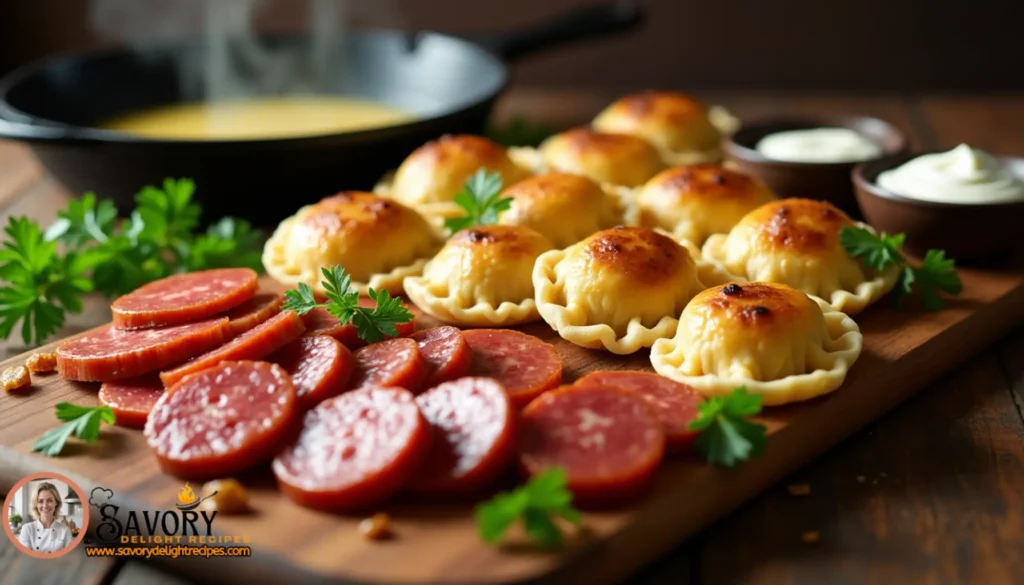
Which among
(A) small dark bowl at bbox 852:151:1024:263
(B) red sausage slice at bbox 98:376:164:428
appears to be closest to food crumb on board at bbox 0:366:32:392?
(B) red sausage slice at bbox 98:376:164:428

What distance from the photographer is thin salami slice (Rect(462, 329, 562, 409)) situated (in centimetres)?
298

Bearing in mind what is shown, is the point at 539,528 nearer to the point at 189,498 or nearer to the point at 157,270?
the point at 189,498

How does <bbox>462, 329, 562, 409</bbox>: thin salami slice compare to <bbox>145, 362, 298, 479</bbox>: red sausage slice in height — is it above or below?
below

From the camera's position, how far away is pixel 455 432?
2.66 meters

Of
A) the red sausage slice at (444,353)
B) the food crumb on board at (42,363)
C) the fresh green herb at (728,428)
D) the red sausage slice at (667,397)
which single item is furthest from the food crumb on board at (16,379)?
the fresh green herb at (728,428)

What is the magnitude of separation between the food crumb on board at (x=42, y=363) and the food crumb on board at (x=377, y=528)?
1.40m

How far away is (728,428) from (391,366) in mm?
926

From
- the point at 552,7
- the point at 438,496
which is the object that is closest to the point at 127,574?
the point at 438,496

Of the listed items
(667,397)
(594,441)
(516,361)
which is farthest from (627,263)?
(594,441)

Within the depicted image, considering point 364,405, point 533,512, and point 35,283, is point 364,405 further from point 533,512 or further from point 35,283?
point 35,283

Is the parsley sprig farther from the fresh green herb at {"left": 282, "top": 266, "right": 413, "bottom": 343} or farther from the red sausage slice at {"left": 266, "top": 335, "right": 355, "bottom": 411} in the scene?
the red sausage slice at {"left": 266, "top": 335, "right": 355, "bottom": 411}

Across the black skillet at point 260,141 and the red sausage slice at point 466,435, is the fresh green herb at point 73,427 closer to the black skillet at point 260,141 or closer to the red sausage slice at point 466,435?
the red sausage slice at point 466,435

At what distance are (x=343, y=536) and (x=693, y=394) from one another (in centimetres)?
103

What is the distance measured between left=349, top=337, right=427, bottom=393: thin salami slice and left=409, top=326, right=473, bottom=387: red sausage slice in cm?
3
